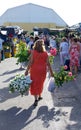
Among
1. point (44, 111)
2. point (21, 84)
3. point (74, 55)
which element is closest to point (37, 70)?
point (21, 84)

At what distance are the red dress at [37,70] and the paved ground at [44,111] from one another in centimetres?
45

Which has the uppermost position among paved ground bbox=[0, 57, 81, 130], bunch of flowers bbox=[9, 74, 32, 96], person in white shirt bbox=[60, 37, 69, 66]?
bunch of flowers bbox=[9, 74, 32, 96]

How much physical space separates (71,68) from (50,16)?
6431 centimetres

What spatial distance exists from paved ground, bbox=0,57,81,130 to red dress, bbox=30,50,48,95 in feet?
1.49

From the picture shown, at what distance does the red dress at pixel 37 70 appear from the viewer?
37.4 feet

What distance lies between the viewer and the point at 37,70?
11453mm

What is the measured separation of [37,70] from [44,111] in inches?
49.7

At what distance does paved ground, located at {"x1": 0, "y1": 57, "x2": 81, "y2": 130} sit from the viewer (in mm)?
9252

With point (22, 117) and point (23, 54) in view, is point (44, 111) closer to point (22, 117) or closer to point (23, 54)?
point (22, 117)

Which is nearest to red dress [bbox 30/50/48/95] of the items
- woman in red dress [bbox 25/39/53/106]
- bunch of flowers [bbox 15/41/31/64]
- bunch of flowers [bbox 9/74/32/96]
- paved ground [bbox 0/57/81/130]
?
woman in red dress [bbox 25/39/53/106]

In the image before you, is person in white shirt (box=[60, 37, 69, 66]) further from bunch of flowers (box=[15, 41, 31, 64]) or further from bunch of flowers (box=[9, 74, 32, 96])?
bunch of flowers (box=[9, 74, 32, 96])

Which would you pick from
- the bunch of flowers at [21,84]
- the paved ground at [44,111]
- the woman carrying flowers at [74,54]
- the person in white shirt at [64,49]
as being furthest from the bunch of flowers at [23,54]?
Answer: the bunch of flowers at [21,84]

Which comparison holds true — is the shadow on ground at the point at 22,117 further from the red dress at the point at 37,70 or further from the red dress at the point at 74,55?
the red dress at the point at 74,55

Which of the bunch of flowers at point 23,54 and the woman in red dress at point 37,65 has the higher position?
the woman in red dress at point 37,65
